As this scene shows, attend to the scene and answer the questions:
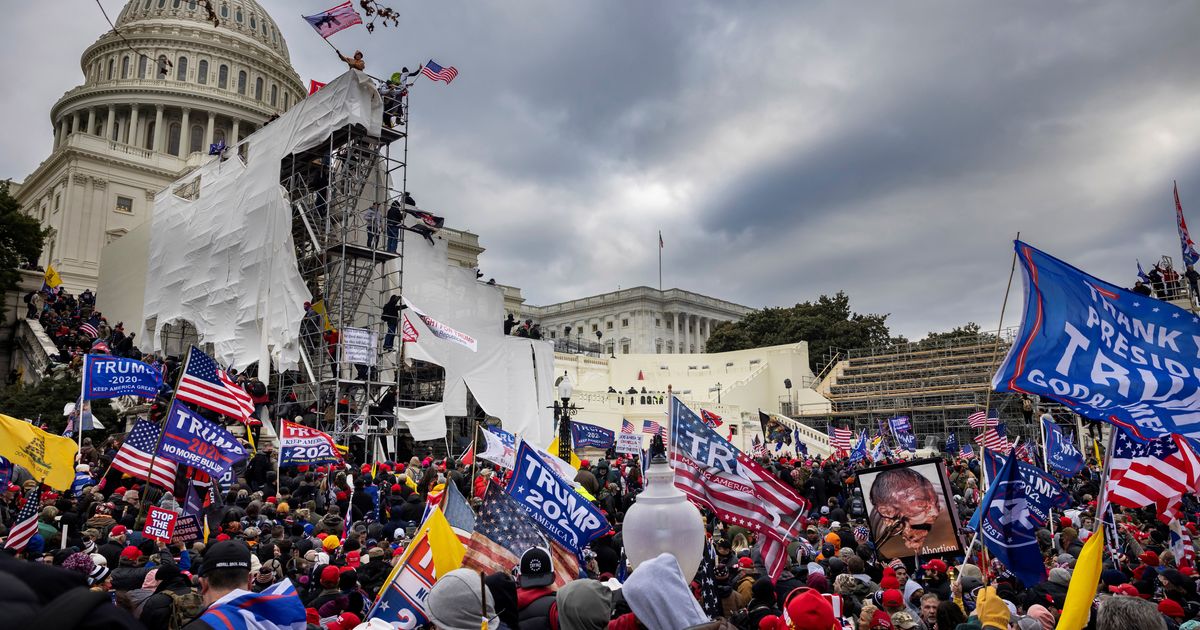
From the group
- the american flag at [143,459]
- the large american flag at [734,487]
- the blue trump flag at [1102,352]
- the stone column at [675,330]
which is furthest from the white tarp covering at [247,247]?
the stone column at [675,330]

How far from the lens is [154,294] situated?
117ft

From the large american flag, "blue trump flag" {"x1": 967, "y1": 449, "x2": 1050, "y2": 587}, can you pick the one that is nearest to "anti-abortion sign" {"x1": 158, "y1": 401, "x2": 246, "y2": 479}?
the large american flag

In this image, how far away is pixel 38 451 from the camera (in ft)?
30.2

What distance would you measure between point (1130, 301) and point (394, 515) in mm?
8748

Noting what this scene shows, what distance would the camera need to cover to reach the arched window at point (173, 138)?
68.1 meters

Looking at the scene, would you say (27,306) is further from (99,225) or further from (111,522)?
(111,522)

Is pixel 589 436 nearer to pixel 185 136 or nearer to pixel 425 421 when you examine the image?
pixel 425 421

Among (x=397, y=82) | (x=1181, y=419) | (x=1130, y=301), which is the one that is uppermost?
(x=397, y=82)

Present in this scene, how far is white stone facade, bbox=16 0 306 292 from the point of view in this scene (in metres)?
55.5

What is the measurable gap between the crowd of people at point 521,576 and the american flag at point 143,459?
354 millimetres

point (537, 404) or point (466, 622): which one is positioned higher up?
point (537, 404)

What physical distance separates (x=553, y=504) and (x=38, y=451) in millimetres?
6702

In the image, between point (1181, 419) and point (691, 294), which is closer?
point (1181, 419)

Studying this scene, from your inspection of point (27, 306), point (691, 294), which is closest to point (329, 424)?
point (27, 306)
